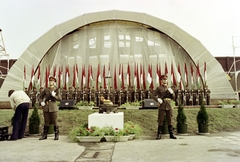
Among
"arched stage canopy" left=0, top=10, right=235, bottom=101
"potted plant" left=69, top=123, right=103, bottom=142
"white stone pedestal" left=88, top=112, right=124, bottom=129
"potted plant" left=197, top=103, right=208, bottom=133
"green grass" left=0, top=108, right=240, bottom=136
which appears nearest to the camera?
"potted plant" left=69, top=123, right=103, bottom=142

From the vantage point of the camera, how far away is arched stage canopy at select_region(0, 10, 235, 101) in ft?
60.7

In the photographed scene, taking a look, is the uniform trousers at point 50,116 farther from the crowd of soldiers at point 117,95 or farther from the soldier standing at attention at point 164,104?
the crowd of soldiers at point 117,95

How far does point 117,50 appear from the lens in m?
19.6

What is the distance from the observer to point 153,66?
63.4 ft

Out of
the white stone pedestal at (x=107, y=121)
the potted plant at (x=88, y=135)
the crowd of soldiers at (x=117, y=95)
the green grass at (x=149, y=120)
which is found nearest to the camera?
the potted plant at (x=88, y=135)

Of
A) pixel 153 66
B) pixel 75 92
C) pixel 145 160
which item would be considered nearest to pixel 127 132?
pixel 145 160

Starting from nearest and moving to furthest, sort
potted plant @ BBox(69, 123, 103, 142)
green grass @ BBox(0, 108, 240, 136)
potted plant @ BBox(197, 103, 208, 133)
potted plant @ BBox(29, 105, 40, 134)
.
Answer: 1. potted plant @ BBox(69, 123, 103, 142)
2. potted plant @ BBox(197, 103, 208, 133)
3. potted plant @ BBox(29, 105, 40, 134)
4. green grass @ BBox(0, 108, 240, 136)

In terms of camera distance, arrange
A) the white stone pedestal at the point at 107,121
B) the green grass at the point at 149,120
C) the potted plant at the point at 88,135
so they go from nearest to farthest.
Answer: the potted plant at the point at 88,135
the white stone pedestal at the point at 107,121
the green grass at the point at 149,120

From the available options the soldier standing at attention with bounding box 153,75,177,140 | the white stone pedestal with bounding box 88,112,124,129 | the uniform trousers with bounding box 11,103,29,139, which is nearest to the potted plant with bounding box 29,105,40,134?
the uniform trousers with bounding box 11,103,29,139

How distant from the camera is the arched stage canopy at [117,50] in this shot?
18.5m

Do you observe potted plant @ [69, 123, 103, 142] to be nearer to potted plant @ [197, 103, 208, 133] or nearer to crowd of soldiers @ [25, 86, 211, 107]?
potted plant @ [197, 103, 208, 133]

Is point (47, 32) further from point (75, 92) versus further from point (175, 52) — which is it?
point (175, 52)

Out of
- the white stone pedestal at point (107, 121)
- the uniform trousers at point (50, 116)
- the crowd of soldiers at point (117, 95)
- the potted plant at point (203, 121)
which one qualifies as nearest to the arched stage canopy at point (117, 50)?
the crowd of soldiers at point (117, 95)

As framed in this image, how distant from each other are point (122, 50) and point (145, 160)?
53.1ft
